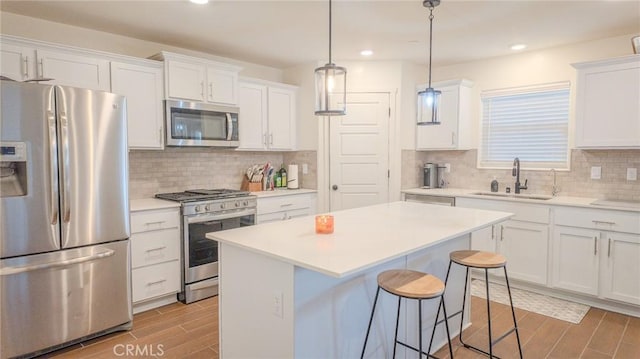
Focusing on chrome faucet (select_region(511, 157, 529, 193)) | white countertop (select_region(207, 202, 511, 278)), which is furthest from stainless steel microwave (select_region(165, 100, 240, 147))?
chrome faucet (select_region(511, 157, 529, 193))

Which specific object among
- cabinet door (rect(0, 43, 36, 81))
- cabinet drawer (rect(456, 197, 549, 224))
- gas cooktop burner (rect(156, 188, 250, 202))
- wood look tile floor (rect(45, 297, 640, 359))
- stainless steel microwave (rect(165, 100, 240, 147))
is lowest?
wood look tile floor (rect(45, 297, 640, 359))

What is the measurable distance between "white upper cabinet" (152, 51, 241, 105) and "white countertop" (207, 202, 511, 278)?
1.94m

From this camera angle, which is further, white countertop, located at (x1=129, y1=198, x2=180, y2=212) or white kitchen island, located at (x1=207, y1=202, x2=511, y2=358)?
white countertop, located at (x1=129, y1=198, x2=180, y2=212)

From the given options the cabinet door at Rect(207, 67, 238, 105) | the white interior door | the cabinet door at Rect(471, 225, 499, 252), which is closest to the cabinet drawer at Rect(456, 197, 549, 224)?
the cabinet door at Rect(471, 225, 499, 252)

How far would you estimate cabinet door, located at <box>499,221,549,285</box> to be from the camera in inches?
142

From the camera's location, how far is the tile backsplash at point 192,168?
147 inches

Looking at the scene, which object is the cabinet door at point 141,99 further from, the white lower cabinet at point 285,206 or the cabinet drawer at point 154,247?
the white lower cabinet at point 285,206

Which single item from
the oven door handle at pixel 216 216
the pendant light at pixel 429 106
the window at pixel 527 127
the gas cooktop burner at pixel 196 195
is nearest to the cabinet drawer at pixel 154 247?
the oven door handle at pixel 216 216

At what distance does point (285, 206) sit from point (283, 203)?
5cm

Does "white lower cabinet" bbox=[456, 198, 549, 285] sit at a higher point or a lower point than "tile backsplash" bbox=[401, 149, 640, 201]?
lower

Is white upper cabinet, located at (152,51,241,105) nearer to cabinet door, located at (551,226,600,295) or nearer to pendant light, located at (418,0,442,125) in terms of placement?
pendant light, located at (418,0,442,125)

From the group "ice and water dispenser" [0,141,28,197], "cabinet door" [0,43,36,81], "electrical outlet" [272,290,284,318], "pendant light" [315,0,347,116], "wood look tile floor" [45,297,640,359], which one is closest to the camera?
"electrical outlet" [272,290,284,318]

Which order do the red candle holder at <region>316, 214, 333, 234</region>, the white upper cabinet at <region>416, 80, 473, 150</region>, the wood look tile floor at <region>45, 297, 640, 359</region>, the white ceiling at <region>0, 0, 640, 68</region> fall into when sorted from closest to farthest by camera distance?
the red candle holder at <region>316, 214, 333, 234</region> → the wood look tile floor at <region>45, 297, 640, 359</region> → the white ceiling at <region>0, 0, 640, 68</region> → the white upper cabinet at <region>416, 80, 473, 150</region>

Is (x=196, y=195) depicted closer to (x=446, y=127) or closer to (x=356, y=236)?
(x=356, y=236)
